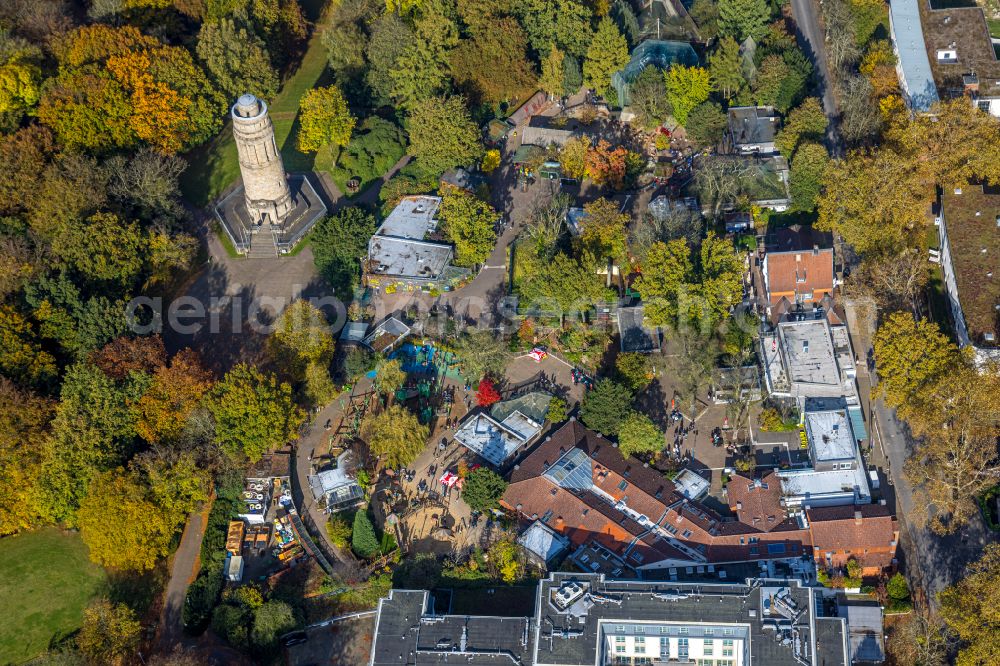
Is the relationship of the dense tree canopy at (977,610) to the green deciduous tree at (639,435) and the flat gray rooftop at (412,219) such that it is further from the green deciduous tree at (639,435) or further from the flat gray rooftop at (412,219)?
the flat gray rooftop at (412,219)

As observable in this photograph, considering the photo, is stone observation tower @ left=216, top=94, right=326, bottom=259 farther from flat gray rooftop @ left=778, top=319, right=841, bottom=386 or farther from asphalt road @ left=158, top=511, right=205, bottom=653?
flat gray rooftop @ left=778, top=319, right=841, bottom=386

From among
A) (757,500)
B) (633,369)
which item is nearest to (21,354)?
(633,369)

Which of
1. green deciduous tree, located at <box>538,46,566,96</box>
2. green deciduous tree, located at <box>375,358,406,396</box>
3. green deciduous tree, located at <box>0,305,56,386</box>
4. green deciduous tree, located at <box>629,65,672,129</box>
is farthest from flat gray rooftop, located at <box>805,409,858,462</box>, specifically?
green deciduous tree, located at <box>0,305,56,386</box>

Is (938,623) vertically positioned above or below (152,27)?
below

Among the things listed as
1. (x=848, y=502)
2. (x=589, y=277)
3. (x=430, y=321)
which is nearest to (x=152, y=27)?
(x=430, y=321)

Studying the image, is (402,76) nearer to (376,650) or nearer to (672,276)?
(672,276)

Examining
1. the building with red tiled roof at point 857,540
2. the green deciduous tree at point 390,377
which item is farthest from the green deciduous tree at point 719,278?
the green deciduous tree at point 390,377
